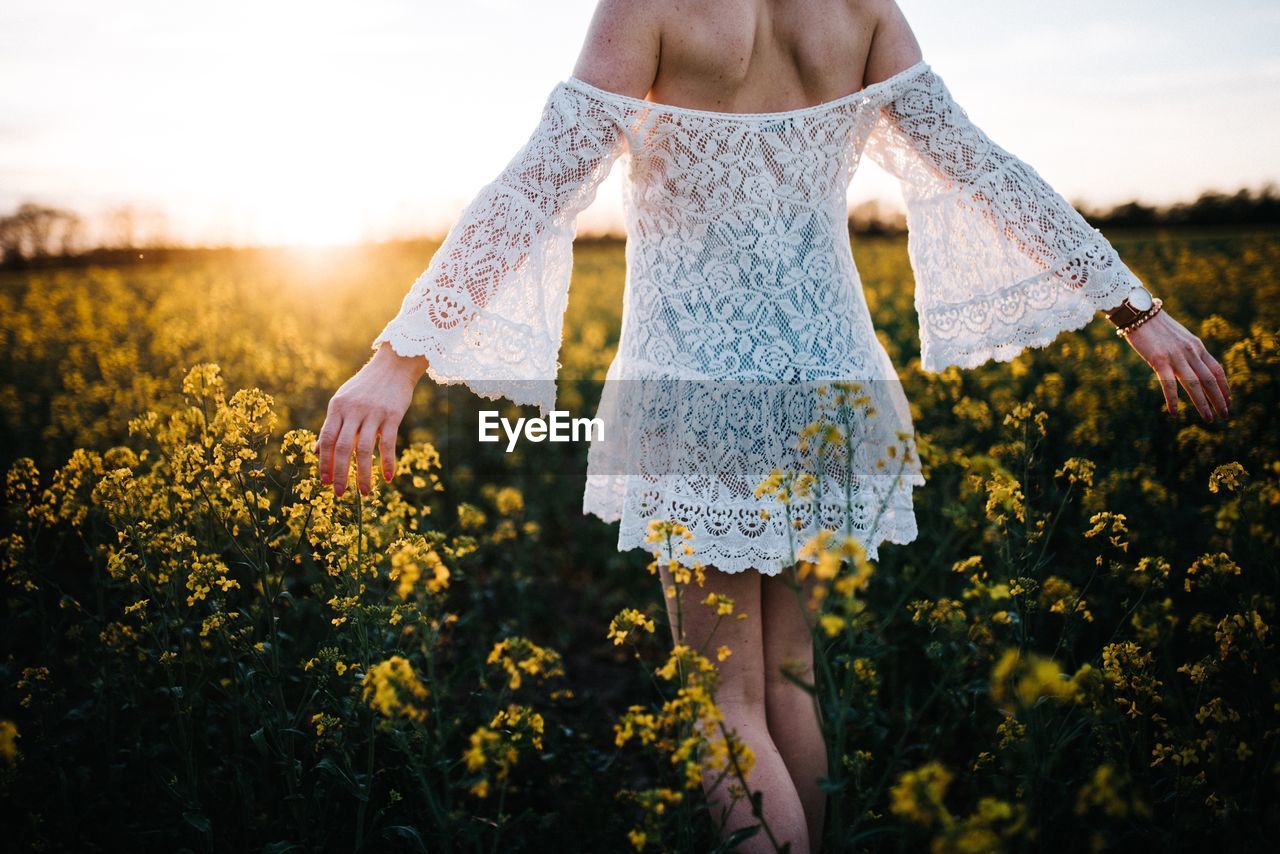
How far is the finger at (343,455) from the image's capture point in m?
1.63

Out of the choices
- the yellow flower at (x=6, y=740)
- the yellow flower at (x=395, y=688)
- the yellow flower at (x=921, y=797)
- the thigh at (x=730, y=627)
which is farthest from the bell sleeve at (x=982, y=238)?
the yellow flower at (x=6, y=740)

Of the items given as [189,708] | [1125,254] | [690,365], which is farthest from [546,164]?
[1125,254]

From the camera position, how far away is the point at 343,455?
1.63m

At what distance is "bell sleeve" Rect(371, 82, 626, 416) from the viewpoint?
1.78 metres

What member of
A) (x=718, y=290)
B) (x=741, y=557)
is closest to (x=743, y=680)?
(x=741, y=557)

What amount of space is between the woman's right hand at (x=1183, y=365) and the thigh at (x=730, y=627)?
1.00 metres

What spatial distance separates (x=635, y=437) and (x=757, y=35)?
884mm

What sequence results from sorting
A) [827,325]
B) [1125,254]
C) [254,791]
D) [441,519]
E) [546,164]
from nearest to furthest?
1. [546,164]
2. [827,325]
3. [254,791]
4. [441,519]
5. [1125,254]

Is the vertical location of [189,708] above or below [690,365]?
below

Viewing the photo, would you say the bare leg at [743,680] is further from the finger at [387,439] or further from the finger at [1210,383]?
the finger at [1210,383]

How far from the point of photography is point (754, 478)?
1.92 metres

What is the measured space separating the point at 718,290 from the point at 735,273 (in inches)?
2.0

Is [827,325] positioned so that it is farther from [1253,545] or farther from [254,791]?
[254,791]

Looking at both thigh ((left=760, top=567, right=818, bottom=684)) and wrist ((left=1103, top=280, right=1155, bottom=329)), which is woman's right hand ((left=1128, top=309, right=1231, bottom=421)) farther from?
thigh ((left=760, top=567, right=818, bottom=684))
